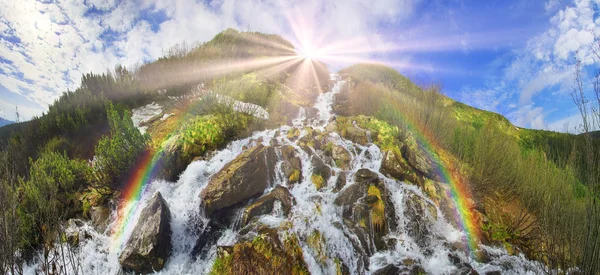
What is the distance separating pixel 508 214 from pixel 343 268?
5.43 meters

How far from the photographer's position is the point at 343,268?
216 inches

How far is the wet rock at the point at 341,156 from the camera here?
328 inches

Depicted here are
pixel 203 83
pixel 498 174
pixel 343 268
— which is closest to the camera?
pixel 343 268

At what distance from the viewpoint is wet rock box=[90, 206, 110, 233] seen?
6.52 metres

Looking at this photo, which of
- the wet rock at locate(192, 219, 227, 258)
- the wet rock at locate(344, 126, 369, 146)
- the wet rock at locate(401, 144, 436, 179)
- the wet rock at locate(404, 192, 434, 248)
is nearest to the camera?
the wet rock at locate(192, 219, 227, 258)

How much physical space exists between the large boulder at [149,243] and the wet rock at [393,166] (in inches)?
234

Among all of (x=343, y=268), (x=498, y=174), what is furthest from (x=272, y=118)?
(x=498, y=174)

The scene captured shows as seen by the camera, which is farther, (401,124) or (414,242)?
(401,124)

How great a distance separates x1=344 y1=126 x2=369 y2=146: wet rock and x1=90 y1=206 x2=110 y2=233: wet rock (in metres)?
→ 7.58

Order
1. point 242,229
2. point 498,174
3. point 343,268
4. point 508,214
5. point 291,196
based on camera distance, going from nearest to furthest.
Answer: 1. point 343,268
2. point 242,229
3. point 291,196
4. point 508,214
5. point 498,174

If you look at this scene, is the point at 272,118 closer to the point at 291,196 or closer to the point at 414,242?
the point at 291,196

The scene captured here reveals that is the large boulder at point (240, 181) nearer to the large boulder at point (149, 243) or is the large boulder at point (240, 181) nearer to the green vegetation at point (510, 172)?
the large boulder at point (149, 243)

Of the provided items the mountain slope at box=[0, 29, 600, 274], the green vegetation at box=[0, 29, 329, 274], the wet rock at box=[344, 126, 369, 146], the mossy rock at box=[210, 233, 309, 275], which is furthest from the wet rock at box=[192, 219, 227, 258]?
the wet rock at box=[344, 126, 369, 146]

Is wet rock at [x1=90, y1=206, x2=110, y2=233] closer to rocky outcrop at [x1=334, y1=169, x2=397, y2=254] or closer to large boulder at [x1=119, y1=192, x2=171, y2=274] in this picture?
large boulder at [x1=119, y1=192, x2=171, y2=274]
